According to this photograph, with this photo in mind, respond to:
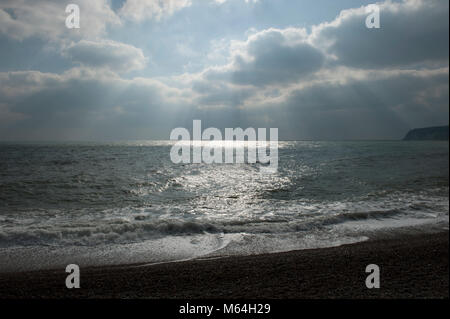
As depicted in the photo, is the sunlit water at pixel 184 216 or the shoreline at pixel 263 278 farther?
the sunlit water at pixel 184 216

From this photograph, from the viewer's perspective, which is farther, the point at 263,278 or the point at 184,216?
the point at 184,216

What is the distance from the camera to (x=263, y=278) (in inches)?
168

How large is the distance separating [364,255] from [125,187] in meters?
13.0

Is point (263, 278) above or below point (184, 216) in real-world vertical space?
above

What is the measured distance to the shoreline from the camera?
12.4 feet

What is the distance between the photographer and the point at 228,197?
44.2ft

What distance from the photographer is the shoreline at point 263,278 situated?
12.4 feet

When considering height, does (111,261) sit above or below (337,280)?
below

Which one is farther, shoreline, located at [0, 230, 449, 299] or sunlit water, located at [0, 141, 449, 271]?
sunlit water, located at [0, 141, 449, 271]

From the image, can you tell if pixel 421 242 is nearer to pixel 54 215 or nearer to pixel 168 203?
pixel 168 203
